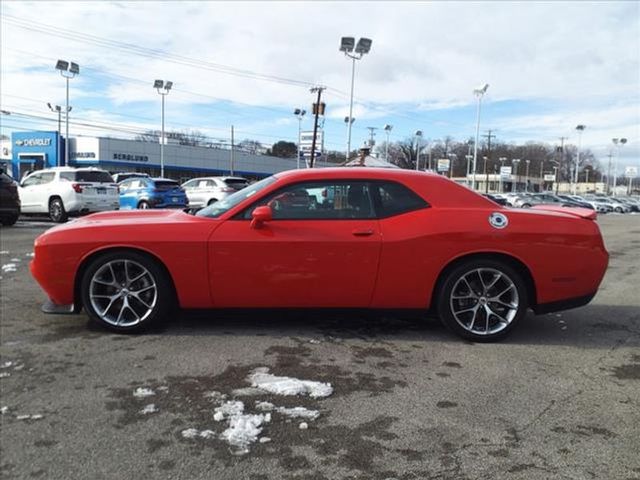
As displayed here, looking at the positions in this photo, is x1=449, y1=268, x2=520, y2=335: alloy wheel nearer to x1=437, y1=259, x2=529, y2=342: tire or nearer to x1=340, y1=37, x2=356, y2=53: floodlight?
x1=437, y1=259, x2=529, y2=342: tire

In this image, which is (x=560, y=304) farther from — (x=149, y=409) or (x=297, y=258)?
(x=149, y=409)

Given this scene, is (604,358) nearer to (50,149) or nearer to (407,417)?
(407,417)

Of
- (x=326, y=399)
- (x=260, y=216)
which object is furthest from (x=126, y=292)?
(x=326, y=399)

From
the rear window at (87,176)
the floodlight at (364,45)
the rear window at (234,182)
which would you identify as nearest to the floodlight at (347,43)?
the floodlight at (364,45)

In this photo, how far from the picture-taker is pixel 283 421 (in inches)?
123

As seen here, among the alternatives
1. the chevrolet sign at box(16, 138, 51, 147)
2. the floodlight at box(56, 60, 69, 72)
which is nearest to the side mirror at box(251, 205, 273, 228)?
the floodlight at box(56, 60, 69, 72)

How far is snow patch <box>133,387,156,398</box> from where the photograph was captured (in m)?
3.45

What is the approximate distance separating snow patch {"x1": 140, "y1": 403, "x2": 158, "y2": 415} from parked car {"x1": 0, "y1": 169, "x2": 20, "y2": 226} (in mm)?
12915

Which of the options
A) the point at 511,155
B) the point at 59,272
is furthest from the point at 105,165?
the point at 511,155

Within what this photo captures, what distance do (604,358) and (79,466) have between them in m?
3.75

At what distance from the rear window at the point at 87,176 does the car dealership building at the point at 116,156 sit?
41.8 meters

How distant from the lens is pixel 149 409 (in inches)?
128

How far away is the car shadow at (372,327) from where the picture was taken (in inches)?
186

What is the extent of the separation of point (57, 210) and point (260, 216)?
14050 mm
